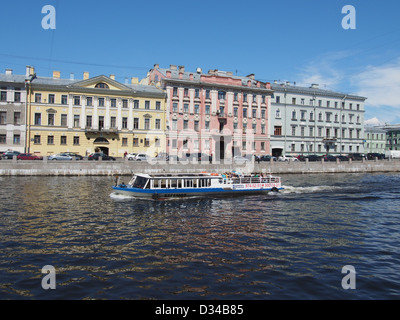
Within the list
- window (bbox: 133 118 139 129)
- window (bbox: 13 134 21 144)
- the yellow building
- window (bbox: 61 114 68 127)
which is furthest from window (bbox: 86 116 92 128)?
window (bbox: 13 134 21 144)

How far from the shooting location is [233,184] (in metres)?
28.4

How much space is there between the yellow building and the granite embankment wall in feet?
35.5

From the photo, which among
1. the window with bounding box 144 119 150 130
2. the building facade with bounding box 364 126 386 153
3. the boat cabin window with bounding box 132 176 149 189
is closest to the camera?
the boat cabin window with bounding box 132 176 149 189

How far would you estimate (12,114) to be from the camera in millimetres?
47406

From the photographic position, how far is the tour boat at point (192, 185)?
2573 cm

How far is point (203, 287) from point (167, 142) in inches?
1817

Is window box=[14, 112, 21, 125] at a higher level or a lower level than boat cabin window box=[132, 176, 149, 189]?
higher

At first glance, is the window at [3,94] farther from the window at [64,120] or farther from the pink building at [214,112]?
the pink building at [214,112]

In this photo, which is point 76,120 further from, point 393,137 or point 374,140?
point 393,137

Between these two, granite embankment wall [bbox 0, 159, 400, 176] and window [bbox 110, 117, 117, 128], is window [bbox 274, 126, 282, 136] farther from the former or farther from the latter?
window [bbox 110, 117, 117, 128]

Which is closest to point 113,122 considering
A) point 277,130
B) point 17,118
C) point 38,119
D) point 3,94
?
point 38,119

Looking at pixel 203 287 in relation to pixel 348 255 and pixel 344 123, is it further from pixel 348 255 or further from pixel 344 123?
pixel 344 123

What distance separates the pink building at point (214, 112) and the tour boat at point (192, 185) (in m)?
26.8

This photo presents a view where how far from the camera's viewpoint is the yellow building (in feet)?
160
